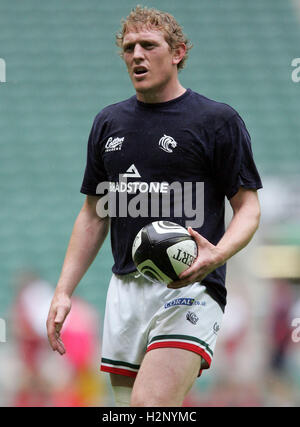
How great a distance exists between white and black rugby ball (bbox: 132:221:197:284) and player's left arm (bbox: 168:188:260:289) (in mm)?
53

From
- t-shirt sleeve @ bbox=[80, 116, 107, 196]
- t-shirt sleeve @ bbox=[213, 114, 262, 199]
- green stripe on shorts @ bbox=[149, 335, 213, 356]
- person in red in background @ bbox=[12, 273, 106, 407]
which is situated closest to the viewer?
green stripe on shorts @ bbox=[149, 335, 213, 356]

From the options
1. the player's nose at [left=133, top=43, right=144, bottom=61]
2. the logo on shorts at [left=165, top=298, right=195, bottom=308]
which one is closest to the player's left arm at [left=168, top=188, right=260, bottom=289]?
the logo on shorts at [left=165, top=298, right=195, bottom=308]

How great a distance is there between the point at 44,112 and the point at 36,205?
139 cm

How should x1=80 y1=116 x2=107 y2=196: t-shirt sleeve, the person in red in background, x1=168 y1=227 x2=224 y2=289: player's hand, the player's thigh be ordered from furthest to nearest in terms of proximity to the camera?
the person in red in background < x1=80 y1=116 x2=107 y2=196: t-shirt sleeve < the player's thigh < x1=168 y1=227 x2=224 y2=289: player's hand

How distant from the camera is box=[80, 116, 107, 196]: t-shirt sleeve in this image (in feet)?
11.9

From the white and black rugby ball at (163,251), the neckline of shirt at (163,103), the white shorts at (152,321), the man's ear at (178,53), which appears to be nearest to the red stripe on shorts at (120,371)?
the white shorts at (152,321)

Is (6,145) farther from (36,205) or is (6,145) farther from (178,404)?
(178,404)

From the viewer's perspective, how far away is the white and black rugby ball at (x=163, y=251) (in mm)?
3037

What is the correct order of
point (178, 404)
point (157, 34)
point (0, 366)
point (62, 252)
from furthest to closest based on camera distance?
point (62, 252)
point (0, 366)
point (157, 34)
point (178, 404)

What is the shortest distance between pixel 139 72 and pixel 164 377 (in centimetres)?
134

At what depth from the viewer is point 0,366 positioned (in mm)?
7086

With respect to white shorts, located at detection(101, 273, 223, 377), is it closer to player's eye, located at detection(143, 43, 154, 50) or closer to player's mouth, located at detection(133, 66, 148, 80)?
player's mouth, located at detection(133, 66, 148, 80)

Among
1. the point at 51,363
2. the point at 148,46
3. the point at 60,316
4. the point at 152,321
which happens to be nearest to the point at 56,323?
the point at 60,316

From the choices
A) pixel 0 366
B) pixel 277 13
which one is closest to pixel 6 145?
pixel 0 366
